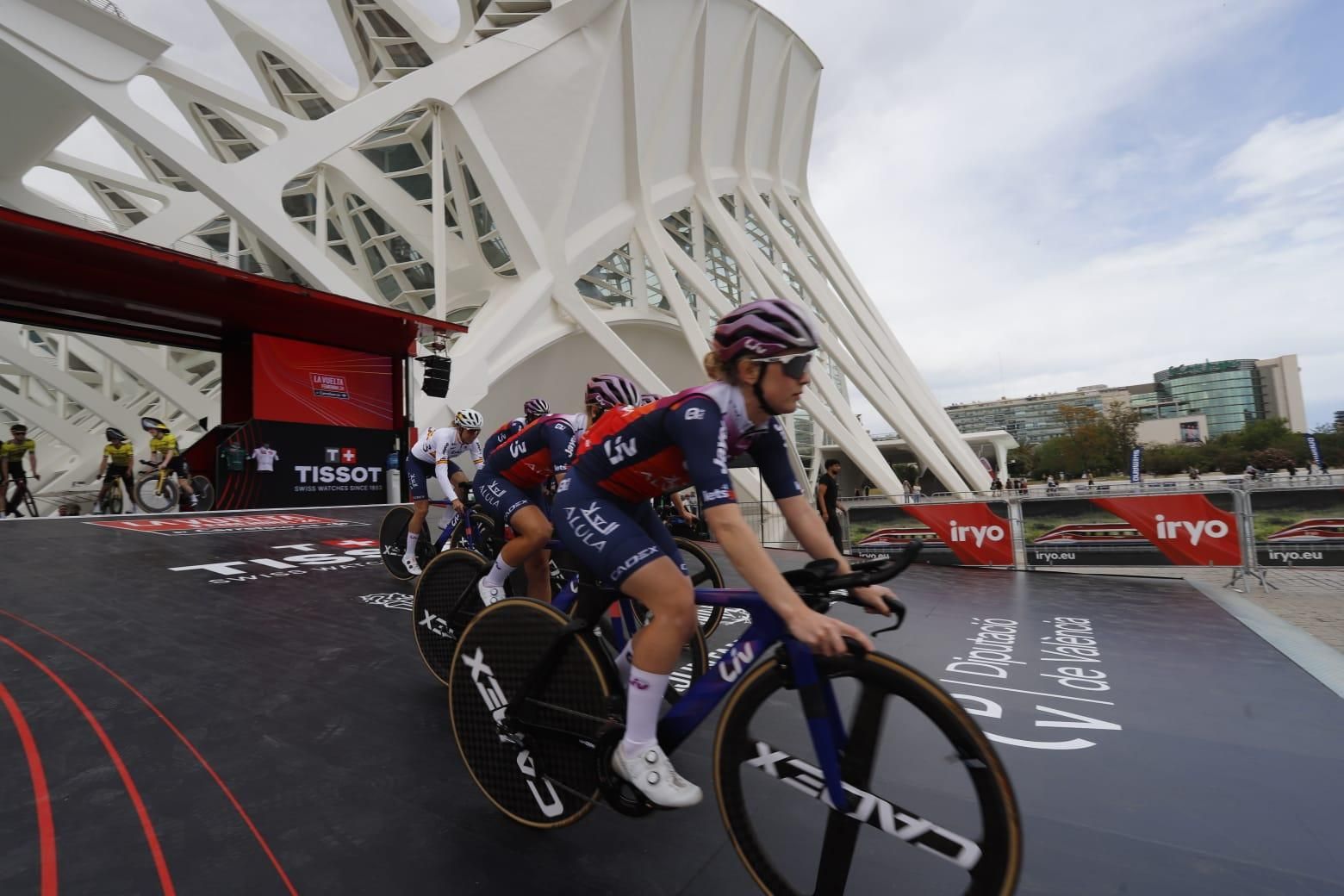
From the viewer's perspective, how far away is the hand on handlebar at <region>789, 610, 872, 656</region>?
57.3 inches

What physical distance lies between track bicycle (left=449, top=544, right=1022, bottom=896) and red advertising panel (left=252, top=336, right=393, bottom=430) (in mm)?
14835

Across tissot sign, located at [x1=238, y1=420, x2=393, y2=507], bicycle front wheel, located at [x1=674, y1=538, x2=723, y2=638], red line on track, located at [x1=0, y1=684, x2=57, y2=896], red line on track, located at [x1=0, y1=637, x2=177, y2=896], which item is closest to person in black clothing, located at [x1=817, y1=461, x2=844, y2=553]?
bicycle front wheel, located at [x1=674, y1=538, x2=723, y2=638]

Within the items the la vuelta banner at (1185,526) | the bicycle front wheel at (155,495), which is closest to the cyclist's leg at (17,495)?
the bicycle front wheel at (155,495)

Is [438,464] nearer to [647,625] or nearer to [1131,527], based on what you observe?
[647,625]

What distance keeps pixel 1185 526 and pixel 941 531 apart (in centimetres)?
278

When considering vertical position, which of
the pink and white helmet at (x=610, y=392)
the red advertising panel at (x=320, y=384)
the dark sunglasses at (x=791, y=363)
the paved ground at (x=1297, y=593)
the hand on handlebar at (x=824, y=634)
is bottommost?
the paved ground at (x=1297, y=593)

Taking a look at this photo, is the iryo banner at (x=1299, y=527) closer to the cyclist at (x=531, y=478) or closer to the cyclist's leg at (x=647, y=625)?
the cyclist at (x=531, y=478)

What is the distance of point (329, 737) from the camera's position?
280 centimetres

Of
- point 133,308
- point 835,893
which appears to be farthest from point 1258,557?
point 133,308

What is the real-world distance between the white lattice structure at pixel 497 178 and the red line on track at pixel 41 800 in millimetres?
13166

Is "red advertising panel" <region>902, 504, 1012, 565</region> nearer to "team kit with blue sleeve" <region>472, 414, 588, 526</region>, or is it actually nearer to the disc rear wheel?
"team kit with blue sleeve" <region>472, 414, 588, 526</region>

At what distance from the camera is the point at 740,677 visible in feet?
5.61

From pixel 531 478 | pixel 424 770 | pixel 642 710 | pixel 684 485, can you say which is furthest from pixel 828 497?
pixel 642 710

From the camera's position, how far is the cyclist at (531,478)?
3.22m
